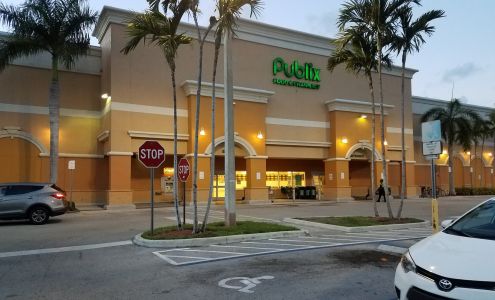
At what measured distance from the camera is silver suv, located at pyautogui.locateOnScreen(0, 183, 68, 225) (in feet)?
54.3

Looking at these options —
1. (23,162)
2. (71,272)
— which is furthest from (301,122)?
(71,272)

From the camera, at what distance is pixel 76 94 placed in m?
26.9

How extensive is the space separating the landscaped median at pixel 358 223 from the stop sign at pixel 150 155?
643cm

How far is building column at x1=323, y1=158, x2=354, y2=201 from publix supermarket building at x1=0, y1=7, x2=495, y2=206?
0.25 ft

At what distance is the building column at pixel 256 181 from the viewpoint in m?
28.4

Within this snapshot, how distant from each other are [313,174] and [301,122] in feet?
19.9

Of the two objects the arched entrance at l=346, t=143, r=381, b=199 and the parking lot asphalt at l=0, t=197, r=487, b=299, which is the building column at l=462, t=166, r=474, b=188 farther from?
the parking lot asphalt at l=0, t=197, r=487, b=299

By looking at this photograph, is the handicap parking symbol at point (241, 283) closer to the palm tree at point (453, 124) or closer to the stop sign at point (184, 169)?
the stop sign at point (184, 169)

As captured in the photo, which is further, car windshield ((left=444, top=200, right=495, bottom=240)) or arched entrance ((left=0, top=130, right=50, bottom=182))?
arched entrance ((left=0, top=130, right=50, bottom=182))

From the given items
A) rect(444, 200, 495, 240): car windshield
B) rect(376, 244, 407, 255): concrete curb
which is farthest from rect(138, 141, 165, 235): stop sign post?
rect(444, 200, 495, 240): car windshield

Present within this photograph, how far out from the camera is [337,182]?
32.0 metres

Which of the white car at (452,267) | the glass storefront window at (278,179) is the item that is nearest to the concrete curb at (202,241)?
the white car at (452,267)

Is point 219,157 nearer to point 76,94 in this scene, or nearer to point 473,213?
point 76,94

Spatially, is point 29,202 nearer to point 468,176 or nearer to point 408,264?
point 408,264
